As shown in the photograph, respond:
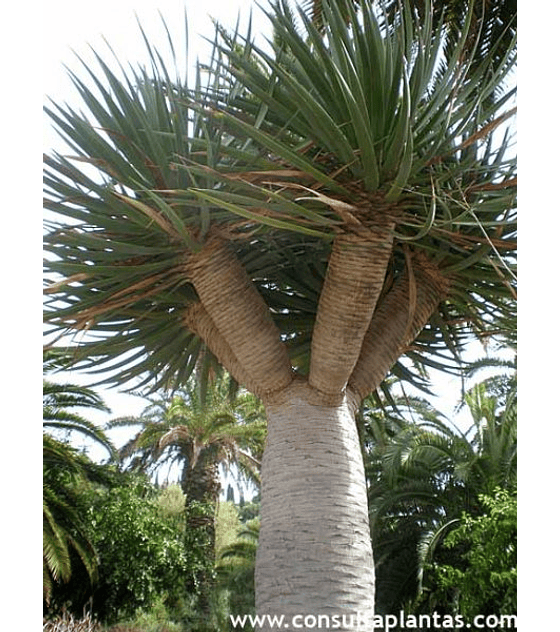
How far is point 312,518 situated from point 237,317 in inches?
39.4

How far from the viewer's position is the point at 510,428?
1154 cm

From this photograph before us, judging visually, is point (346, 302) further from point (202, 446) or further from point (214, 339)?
point (202, 446)

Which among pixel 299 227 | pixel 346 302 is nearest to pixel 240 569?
pixel 346 302

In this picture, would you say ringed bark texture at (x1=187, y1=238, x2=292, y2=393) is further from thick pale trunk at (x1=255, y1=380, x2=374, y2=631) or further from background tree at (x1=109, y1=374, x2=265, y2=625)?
background tree at (x1=109, y1=374, x2=265, y2=625)

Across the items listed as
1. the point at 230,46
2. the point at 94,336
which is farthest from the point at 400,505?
the point at 230,46

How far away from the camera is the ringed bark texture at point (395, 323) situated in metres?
4.28

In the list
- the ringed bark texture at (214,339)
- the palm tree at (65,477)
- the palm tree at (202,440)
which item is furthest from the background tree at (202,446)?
the ringed bark texture at (214,339)

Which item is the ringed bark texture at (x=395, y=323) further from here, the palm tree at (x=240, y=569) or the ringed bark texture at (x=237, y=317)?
the palm tree at (x=240, y=569)

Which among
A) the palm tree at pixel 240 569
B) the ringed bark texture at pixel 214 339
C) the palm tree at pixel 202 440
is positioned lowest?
the palm tree at pixel 240 569

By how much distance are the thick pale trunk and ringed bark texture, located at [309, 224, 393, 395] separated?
0.20 metres

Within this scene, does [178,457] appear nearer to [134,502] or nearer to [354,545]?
[134,502]

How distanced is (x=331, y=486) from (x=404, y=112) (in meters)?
1.61

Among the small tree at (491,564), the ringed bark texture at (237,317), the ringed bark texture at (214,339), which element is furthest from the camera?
the small tree at (491,564)

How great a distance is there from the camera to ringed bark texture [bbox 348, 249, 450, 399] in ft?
14.0
